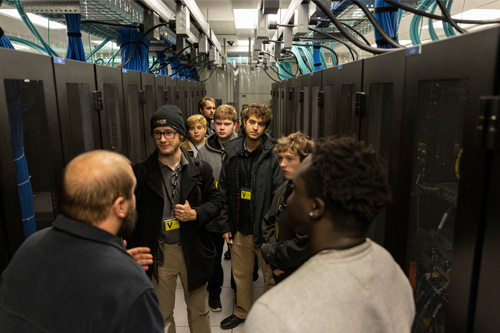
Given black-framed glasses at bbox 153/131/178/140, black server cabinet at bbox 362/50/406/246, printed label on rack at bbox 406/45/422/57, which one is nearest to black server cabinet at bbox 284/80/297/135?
black-framed glasses at bbox 153/131/178/140

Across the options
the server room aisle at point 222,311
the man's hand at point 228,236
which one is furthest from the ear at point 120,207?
the server room aisle at point 222,311

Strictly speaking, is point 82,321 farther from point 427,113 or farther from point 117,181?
point 427,113

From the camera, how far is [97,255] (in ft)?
2.66

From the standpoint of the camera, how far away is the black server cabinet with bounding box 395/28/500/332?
2.30ft

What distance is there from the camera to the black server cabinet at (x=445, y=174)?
27.6 inches

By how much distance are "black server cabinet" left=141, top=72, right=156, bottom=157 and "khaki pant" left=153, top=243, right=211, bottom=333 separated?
3.34 ft

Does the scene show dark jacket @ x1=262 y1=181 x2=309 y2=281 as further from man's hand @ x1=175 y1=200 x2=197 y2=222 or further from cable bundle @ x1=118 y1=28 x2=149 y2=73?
cable bundle @ x1=118 y1=28 x2=149 y2=73

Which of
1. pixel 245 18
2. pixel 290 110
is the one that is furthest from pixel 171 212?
pixel 245 18

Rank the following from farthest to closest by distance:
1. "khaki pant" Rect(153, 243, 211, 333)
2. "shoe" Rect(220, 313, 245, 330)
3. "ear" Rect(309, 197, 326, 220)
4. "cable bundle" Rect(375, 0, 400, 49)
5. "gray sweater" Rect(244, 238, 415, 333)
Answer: "shoe" Rect(220, 313, 245, 330)
"khaki pant" Rect(153, 243, 211, 333)
"cable bundle" Rect(375, 0, 400, 49)
"ear" Rect(309, 197, 326, 220)
"gray sweater" Rect(244, 238, 415, 333)

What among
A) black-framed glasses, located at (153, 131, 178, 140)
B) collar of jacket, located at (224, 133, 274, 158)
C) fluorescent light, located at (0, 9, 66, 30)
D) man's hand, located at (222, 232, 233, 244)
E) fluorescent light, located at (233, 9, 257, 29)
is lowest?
man's hand, located at (222, 232, 233, 244)

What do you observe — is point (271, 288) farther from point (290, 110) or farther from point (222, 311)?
point (290, 110)

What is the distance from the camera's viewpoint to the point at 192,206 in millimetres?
1827

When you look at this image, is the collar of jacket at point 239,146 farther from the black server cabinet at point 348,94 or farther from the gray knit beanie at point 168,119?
the black server cabinet at point 348,94

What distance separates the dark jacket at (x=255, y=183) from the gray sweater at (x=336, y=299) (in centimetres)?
144
